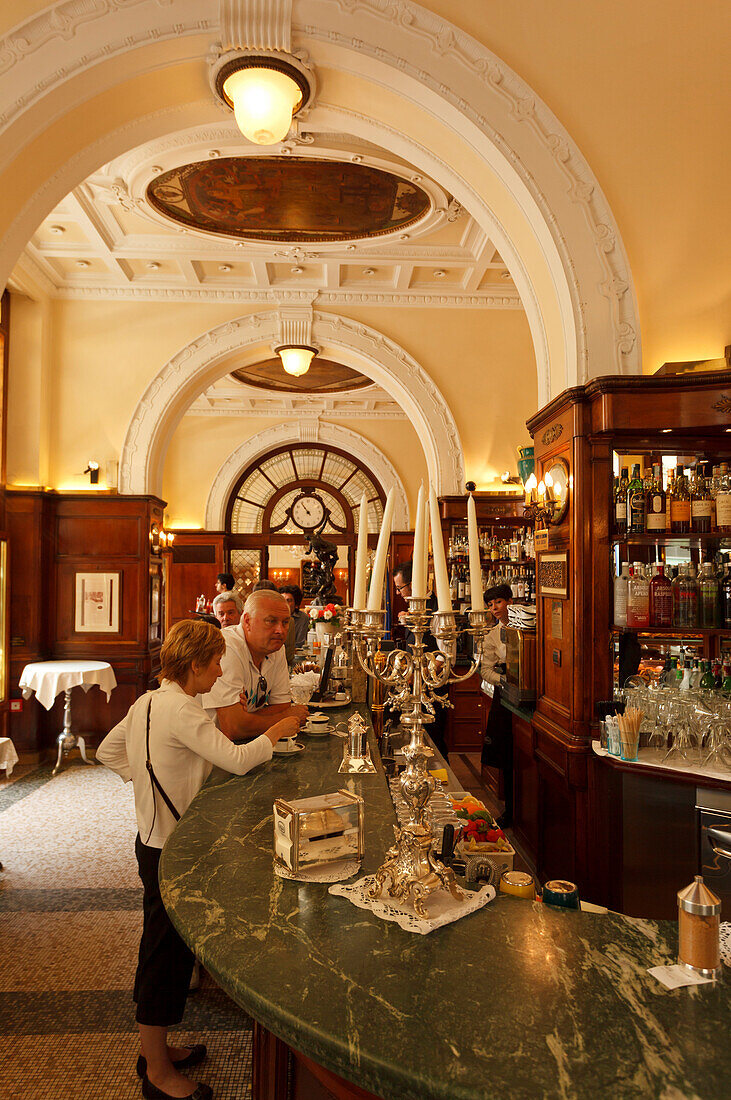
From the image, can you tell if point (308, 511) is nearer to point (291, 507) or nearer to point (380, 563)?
point (291, 507)

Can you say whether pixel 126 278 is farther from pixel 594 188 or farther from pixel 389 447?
pixel 389 447

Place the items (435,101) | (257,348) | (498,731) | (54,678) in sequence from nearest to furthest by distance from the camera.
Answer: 1. (435,101)
2. (498,731)
3. (54,678)
4. (257,348)

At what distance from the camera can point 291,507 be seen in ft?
46.1

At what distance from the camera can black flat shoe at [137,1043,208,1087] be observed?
102 inches

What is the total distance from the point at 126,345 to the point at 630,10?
592 cm

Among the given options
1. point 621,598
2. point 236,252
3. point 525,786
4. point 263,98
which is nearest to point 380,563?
point 621,598

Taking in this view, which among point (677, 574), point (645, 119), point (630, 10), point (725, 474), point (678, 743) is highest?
point (630, 10)

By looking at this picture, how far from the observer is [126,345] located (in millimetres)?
7996

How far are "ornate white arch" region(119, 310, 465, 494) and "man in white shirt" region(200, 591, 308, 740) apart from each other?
4.81m

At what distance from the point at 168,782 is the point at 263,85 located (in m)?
3.61

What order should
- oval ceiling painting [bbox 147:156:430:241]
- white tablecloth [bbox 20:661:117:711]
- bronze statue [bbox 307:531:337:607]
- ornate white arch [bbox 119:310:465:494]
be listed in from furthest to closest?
ornate white arch [bbox 119:310:465:494] < bronze statue [bbox 307:531:337:607] < white tablecloth [bbox 20:661:117:711] < oval ceiling painting [bbox 147:156:430:241]

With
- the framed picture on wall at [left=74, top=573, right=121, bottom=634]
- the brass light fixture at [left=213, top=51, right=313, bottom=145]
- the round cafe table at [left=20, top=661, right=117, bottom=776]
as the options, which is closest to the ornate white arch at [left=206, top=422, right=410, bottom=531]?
the framed picture on wall at [left=74, top=573, right=121, bottom=634]

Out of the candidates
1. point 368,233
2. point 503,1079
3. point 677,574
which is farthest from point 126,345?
point 503,1079

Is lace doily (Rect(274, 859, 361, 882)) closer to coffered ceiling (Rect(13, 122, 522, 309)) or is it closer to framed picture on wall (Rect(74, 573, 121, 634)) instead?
coffered ceiling (Rect(13, 122, 522, 309))
